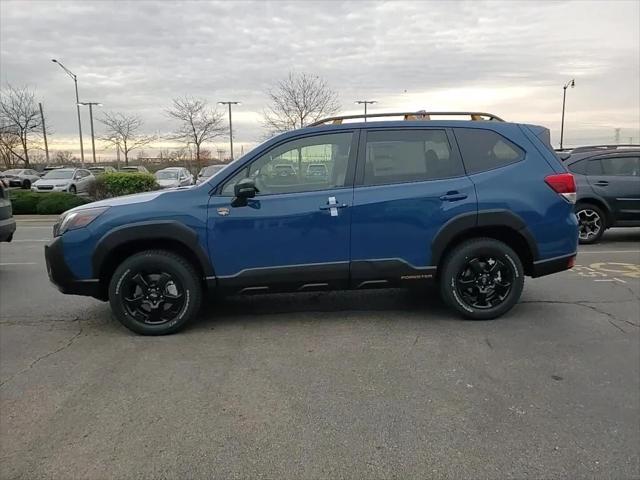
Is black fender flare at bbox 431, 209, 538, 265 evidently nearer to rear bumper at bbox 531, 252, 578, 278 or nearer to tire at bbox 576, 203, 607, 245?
rear bumper at bbox 531, 252, 578, 278

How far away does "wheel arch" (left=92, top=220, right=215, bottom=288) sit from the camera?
14.6 feet

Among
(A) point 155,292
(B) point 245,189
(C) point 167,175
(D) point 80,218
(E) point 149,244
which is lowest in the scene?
(A) point 155,292

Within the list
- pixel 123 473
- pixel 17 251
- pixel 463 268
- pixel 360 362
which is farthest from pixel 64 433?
pixel 17 251

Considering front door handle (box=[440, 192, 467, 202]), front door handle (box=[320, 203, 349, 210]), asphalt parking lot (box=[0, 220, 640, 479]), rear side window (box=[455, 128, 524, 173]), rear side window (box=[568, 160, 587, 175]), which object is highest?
rear side window (box=[455, 128, 524, 173])

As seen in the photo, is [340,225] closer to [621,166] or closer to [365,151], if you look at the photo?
[365,151]

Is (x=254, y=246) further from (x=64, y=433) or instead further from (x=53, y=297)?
(x=53, y=297)

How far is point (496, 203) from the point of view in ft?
15.5

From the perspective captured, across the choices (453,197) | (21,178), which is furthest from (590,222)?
(21,178)

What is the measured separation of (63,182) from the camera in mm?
25484

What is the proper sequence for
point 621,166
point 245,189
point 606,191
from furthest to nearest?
point 621,166 < point 606,191 < point 245,189

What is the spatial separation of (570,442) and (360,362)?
5.05ft

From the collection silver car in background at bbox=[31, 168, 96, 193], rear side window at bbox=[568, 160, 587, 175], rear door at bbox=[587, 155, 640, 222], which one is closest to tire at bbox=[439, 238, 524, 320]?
rear door at bbox=[587, 155, 640, 222]

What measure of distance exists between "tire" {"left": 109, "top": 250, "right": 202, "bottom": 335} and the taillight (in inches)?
130

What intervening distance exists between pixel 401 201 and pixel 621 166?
7160 mm
